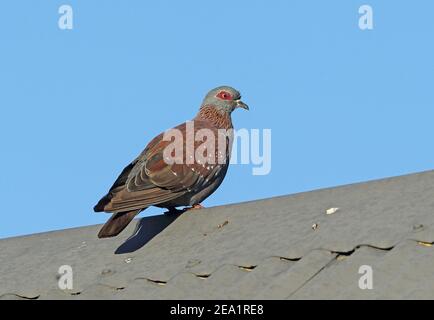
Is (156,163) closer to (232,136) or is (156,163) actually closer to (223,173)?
(223,173)

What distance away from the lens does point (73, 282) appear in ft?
21.3

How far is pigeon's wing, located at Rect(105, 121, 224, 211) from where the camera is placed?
25.1 feet

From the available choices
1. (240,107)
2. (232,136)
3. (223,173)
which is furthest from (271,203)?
(240,107)

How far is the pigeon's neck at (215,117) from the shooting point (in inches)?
380

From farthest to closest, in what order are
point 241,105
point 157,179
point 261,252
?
point 241,105 → point 157,179 → point 261,252

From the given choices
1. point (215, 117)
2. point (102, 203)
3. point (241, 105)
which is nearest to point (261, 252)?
point (102, 203)

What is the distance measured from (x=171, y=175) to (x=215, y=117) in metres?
1.77

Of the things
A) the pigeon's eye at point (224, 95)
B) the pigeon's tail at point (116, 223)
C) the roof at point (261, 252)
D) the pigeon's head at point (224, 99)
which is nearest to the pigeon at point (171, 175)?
the pigeon's tail at point (116, 223)

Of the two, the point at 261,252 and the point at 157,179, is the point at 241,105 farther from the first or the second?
the point at 261,252

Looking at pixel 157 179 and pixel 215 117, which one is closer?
pixel 157 179

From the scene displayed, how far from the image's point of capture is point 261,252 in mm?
5910

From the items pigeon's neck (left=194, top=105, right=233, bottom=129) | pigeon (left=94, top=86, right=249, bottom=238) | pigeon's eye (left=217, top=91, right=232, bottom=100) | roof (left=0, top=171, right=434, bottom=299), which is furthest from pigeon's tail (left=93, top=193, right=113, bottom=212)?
pigeon's eye (left=217, top=91, right=232, bottom=100)

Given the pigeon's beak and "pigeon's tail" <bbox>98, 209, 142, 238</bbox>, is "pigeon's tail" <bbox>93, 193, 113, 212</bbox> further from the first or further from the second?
the pigeon's beak

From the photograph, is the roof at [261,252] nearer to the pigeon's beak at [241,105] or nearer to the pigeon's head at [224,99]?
the pigeon's head at [224,99]
